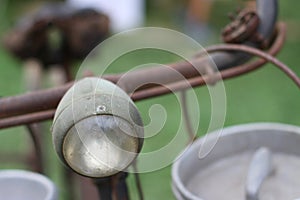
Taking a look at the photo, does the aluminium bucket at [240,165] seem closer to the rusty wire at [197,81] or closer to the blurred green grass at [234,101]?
the rusty wire at [197,81]

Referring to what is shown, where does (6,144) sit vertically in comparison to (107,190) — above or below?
below

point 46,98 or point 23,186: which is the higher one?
point 46,98

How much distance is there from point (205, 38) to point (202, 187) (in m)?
3.33

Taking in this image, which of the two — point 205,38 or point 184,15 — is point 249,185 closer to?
point 205,38

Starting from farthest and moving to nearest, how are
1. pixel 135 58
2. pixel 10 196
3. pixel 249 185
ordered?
1. pixel 135 58
2. pixel 10 196
3. pixel 249 185

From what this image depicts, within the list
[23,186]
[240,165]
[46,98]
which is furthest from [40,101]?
[240,165]

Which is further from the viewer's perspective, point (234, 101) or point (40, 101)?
point (234, 101)

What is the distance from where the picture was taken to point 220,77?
933 millimetres

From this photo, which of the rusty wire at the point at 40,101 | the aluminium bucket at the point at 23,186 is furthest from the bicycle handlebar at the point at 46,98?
the aluminium bucket at the point at 23,186

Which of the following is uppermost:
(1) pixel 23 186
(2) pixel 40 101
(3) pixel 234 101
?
(2) pixel 40 101

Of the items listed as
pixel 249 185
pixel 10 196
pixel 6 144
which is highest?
pixel 249 185

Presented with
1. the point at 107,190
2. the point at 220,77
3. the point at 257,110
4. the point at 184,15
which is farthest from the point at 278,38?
the point at 184,15

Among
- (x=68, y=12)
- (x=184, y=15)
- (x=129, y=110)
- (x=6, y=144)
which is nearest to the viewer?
(x=129, y=110)

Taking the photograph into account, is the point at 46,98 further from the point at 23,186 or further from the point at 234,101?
the point at 234,101
